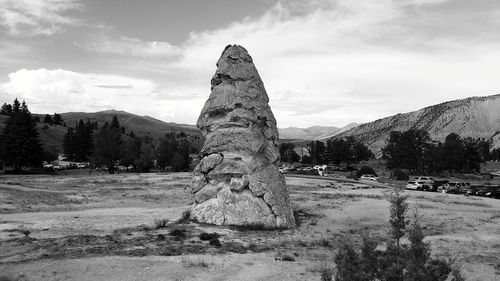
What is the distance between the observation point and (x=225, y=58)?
113 ft

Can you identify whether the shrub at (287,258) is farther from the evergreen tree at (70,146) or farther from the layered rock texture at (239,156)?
the evergreen tree at (70,146)

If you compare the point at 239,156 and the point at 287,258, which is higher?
the point at 239,156

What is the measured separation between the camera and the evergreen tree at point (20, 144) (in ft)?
273

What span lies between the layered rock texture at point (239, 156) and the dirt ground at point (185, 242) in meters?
1.51

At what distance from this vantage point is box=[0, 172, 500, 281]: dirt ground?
17.3 metres

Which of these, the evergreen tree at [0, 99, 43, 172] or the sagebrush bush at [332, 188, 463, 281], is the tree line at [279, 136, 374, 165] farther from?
the sagebrush bush at [332, 188, 463, 281]

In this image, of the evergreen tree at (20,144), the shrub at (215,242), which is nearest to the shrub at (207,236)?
the shrub at (215,242)

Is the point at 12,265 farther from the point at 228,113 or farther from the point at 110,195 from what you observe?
the point at 110,195

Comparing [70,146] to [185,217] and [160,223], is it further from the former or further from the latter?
A: [160,223]

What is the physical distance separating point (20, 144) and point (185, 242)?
72.9 m

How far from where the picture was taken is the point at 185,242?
23062mm

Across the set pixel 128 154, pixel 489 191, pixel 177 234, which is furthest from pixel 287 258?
pixel 128 154

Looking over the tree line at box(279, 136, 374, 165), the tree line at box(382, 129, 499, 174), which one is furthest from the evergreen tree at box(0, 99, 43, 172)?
the tree line at box(279, 136, 374, 165)

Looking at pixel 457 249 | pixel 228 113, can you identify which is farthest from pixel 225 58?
pixel 457 249
